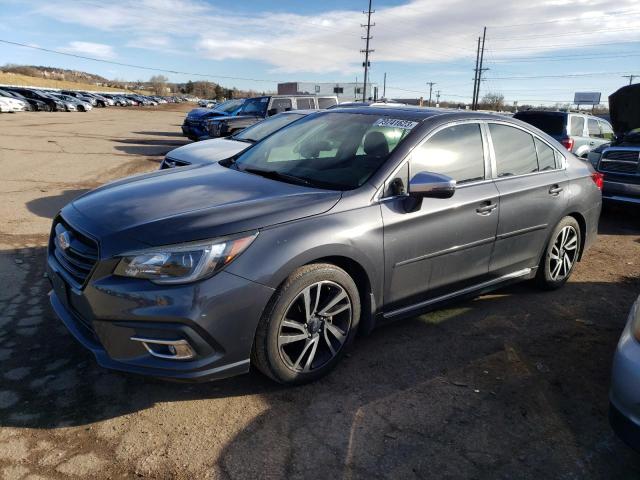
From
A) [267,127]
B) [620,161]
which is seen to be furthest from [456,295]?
[620,161]

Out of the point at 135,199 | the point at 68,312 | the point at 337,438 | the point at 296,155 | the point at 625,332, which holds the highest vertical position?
the point at 296,155

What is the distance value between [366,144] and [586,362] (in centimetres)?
219

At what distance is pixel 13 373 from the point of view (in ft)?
10.0

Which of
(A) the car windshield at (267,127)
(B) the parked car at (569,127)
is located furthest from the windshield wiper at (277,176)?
(B) the parked car at (569,127)

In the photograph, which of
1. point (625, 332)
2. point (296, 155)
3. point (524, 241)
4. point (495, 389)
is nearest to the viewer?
point (625, 332)

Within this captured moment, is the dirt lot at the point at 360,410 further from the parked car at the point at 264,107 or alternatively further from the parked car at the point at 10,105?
the parked car at the point at 10,105

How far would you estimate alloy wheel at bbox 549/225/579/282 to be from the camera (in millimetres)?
4680

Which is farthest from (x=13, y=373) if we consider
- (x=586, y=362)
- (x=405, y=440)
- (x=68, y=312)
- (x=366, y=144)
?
(x=586, y=362)

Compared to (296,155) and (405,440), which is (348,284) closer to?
(405,440)

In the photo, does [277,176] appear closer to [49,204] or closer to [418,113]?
[418,113]

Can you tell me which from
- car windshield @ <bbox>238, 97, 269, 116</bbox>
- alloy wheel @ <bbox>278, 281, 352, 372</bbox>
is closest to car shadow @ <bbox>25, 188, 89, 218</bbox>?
alloy wheel @ <bbox>278, 281, 352, 372</bbox>

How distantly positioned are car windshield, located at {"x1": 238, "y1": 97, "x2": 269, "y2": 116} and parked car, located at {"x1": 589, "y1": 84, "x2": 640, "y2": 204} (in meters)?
8.62

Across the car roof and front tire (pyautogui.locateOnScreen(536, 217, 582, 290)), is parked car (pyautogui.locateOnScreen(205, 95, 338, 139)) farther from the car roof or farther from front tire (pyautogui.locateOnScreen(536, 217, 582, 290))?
front tire (pyautogui.locateOnScreen(536, 217, 582, 290))

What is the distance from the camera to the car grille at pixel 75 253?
9.04 feet
